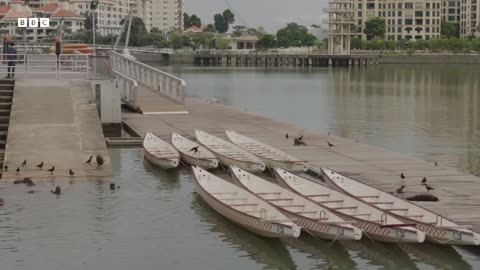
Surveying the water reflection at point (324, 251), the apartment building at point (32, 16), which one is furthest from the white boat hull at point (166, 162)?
the apartment building at point (32, 16)

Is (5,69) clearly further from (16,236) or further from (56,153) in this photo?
(16,236)

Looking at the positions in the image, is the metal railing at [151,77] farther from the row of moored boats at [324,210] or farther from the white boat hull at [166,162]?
the row of moored boats at [324,210]

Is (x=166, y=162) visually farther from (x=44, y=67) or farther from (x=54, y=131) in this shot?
(x=44, y=67)

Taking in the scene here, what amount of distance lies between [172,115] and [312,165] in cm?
1505

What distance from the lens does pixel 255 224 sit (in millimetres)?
19906

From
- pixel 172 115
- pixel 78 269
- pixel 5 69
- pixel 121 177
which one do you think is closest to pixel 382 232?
pixel 78 269

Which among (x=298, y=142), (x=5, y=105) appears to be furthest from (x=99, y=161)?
(x=5, y=105)

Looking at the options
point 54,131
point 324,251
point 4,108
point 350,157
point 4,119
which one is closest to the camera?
point 324,251

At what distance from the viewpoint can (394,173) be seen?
26.7 meters

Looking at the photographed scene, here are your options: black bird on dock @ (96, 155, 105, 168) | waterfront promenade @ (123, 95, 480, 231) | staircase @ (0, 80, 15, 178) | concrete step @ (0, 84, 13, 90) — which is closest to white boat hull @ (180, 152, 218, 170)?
black bird on dock @ (96, 155, 105, 168)

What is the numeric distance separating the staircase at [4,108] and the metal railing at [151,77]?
27.7ft

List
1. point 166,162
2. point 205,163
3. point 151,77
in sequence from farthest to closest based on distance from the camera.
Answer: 1. point 151,77
2. point 166,162
3. point 205,163

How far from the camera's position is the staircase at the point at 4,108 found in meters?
30.4

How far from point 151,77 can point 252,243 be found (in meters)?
29.8
